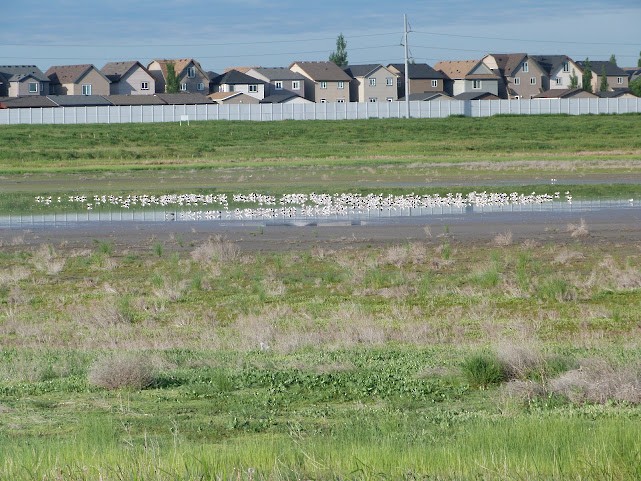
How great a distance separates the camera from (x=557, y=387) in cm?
935

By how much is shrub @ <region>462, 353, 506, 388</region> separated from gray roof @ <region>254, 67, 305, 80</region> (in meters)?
119

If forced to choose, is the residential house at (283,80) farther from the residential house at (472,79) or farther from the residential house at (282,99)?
the residential house at (472,79)

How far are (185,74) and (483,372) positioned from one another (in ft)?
402

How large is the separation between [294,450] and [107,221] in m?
26.8

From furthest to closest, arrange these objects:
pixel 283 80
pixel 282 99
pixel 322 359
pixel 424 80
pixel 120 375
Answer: pixel 424 80 < pixel 283 80 < pixel 282 99 < pixel 322 359 < pixel 120 375

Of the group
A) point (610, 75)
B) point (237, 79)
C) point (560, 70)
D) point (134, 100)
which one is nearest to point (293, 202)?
point (134, 100)

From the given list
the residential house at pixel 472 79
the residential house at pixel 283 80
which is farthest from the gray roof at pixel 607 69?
the residential house at pixel 283 80

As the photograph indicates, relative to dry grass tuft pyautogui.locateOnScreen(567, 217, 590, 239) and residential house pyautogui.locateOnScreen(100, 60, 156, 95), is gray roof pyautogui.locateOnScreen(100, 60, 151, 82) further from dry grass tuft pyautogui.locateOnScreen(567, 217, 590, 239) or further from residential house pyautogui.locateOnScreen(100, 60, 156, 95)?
dry grass tuft pyautogui.locateOnScreen(567, 217, 590, 239)

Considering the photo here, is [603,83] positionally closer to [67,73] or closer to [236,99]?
[236,99]

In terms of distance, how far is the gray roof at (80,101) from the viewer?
→ 341 feet

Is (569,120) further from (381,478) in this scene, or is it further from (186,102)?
(381,478)

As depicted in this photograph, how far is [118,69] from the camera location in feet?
397

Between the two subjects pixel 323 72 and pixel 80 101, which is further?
pixel 323 72

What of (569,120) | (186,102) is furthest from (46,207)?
(186,102)
